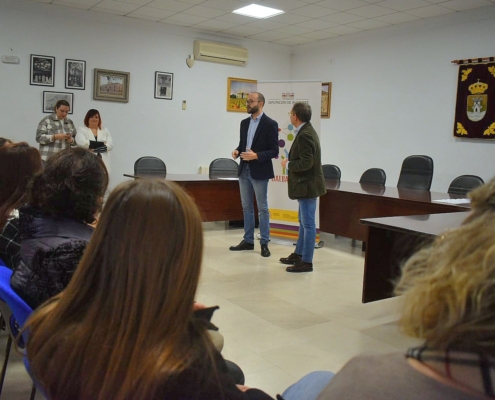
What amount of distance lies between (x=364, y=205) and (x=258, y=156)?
1268 mm

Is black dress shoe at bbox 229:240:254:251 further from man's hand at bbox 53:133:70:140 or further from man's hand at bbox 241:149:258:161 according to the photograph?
man's hand at bbox 53:133:70:140

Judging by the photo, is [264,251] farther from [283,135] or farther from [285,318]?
[285,318]

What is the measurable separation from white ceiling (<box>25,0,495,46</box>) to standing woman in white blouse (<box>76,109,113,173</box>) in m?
1.52

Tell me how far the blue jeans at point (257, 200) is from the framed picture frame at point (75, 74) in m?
3.35

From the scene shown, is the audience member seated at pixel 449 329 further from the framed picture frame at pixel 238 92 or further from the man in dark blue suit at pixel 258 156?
the framed picture frame at pixel 238 92

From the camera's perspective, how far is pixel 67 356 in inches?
36.9

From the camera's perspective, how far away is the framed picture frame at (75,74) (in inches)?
276

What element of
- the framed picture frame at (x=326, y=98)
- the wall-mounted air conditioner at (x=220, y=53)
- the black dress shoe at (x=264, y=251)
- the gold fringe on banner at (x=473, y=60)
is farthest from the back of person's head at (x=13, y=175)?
the framed picture frame at (x=326, y=98)

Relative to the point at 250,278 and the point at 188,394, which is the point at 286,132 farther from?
the point at 188,394

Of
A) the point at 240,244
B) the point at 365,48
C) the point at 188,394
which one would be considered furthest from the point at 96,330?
the point at 365,48

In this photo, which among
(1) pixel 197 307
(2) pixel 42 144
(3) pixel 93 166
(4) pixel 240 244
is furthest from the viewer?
(2) pixel 42 144

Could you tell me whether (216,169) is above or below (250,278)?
above

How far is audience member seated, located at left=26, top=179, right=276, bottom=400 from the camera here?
90cm

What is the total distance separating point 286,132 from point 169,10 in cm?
262
